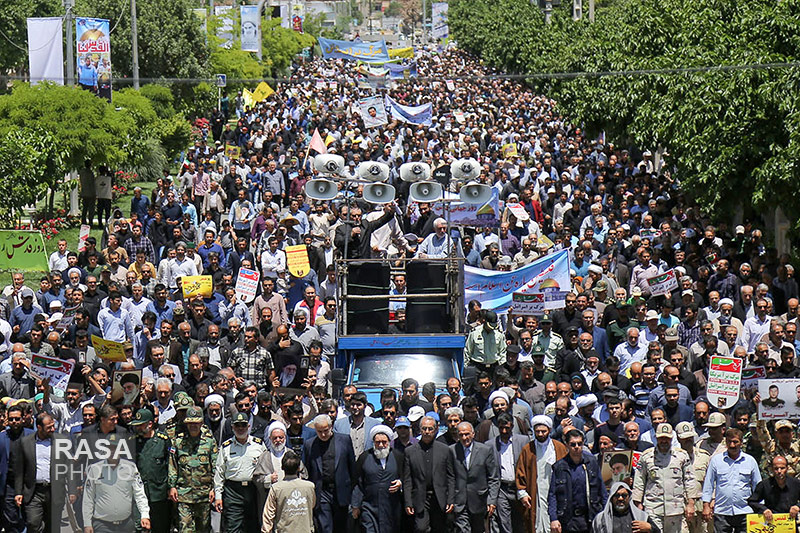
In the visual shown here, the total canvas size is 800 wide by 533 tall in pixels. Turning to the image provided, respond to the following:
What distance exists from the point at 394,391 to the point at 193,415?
2323 mm

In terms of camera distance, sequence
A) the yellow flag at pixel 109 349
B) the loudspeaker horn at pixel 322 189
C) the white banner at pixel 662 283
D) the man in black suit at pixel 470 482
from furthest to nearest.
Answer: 1. the white banner at pixel 662 283
2. the loudspeaker horn at pixel 322 189
3. the yellow flag at pixel 109 349
4. the man in black suit at pixel 470 482

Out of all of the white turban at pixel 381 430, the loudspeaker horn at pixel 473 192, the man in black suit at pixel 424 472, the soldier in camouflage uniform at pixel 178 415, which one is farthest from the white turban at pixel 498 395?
the loudspeaker horn at pixel 473 192

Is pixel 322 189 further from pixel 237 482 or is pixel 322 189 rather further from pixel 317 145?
pixel 317 145

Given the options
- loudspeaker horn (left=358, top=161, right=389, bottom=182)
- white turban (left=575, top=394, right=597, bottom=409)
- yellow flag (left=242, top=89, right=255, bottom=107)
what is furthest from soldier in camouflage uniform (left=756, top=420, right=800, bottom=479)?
yellow flag (left=242, top=89, right=255, bottom=107)

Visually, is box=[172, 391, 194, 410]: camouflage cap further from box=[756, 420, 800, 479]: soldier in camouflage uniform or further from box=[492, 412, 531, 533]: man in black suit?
box=[756, 420, 800, 479]: soldier in camouflage uniform

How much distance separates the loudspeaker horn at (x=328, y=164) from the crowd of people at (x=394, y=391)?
0.68 meters

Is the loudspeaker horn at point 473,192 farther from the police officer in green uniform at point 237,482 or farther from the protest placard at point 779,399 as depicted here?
the police officer in green uniform at point 237,482

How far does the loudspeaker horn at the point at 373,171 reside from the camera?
18.1 meters

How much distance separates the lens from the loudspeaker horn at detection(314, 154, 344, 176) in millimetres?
18344

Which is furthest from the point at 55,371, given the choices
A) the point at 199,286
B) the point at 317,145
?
the point at 317,145

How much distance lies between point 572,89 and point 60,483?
2660 centimetres

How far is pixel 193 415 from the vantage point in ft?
44.8

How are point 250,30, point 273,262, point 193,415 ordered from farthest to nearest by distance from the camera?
1. point 250,30
2. point 273,262
3. point 193,415

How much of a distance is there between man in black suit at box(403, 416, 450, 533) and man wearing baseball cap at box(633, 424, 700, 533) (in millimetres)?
1711
